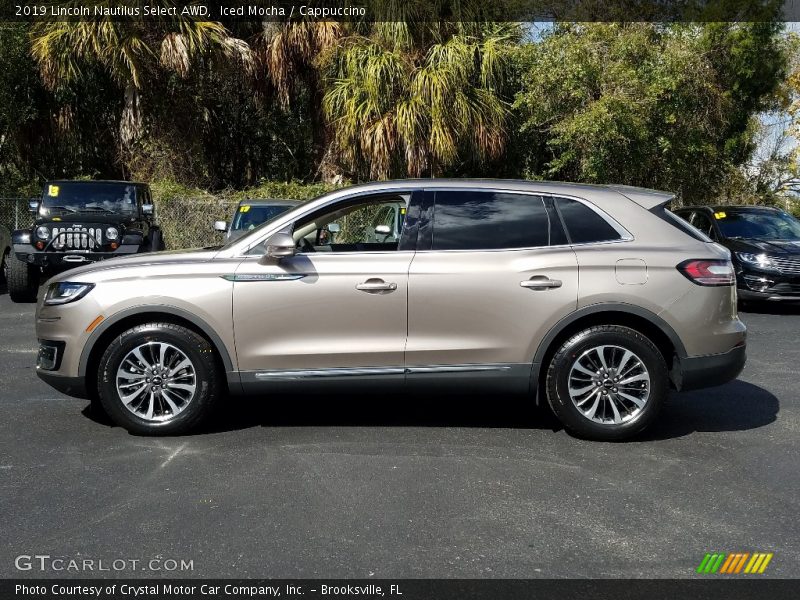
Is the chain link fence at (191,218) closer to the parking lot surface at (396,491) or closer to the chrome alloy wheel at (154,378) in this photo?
the parking lot surface at (396,491)

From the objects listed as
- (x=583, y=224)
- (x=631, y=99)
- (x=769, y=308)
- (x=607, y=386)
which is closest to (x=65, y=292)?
(x=583, y=224)

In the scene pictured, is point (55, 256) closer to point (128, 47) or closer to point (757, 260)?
point (128, 47)

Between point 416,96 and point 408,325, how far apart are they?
1273 centimetres

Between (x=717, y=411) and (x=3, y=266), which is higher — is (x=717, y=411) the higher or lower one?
the lower one

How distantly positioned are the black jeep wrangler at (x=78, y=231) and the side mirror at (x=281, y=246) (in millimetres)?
7423

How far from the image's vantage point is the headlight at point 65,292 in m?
5.57

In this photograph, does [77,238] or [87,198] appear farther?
[87,198]

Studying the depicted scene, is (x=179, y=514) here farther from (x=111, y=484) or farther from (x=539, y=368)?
(x=539, y=368)

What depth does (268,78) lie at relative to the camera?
19.0 m

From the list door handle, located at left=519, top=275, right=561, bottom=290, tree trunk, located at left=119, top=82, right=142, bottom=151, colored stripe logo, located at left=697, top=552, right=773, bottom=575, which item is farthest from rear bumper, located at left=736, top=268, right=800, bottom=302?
tree trunk, located at left=119, top=82, right=142, bottom=151

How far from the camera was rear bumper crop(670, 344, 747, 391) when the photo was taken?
5.53m

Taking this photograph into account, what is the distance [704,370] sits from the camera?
5.54m

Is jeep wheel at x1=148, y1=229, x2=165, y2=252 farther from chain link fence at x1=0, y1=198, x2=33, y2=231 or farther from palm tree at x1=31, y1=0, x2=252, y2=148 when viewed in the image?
chain link fence at x1=0, y1=198, x2=33, y2=231

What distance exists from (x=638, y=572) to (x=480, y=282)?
7.62 feet
